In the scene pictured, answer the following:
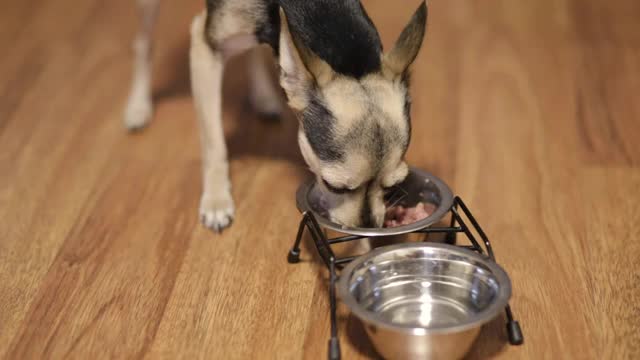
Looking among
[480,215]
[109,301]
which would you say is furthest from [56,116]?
[480,215]

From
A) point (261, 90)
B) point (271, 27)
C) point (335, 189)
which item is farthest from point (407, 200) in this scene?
point (261, 90)

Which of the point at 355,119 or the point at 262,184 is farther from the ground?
the point at 355,119

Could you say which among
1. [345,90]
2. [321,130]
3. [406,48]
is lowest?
[321,130]

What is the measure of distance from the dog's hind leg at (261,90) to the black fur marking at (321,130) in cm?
121

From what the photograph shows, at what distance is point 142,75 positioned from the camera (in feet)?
14.0

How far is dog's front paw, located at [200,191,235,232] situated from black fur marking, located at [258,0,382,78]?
79 centimetres

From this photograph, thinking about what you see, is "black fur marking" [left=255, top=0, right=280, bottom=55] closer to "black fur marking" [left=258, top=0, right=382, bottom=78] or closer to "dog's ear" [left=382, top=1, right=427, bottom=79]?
"black fur marking" [left=258, top=0, right=382, bottom=78]

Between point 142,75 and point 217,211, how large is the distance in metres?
1.06

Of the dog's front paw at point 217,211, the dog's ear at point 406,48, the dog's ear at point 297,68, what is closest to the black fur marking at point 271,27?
the dog's ear at point 297,68

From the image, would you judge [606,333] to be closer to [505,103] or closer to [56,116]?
[505,103]

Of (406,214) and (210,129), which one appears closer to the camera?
(406,214)

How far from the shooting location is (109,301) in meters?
3.07

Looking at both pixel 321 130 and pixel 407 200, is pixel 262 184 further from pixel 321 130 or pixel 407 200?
pixel 321 130

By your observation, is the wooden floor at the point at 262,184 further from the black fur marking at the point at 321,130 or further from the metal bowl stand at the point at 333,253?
the black fur marking at the point at 321,130
